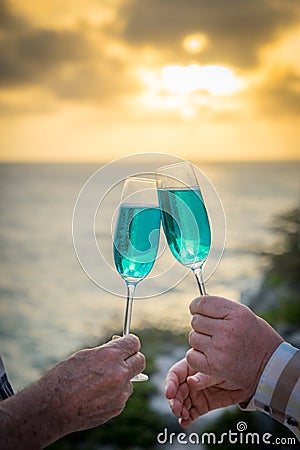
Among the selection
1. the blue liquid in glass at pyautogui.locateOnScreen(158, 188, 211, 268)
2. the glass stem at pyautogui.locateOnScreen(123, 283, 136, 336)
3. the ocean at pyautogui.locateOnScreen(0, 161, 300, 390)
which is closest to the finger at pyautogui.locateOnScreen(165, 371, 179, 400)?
the glass stem at pyautogui.locateOnScreen(123, 283, 136, 336)

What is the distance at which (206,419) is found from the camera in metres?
3.60

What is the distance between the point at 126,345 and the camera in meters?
1.10

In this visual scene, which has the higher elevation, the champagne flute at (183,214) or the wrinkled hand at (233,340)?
the champagne flute at (183,214)

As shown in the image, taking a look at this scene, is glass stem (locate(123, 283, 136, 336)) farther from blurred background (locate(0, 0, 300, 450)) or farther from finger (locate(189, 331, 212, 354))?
A: blurred background (locate(0, 0, 300, 450))

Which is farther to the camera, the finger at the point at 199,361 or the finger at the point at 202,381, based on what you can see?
the finger at the point at 202,381

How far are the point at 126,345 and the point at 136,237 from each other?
17 cm

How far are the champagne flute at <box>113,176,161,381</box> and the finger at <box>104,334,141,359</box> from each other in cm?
12

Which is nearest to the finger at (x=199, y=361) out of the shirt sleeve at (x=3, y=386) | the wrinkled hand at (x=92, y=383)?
the wrinkled hand at (x=92, y=383)

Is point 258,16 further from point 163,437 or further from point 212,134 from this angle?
point 163,437

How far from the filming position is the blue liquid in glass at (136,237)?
3.76 feet

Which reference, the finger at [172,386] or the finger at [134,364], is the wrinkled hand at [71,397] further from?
the finger at [172,386]

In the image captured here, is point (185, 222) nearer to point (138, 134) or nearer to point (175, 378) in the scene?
point (175, 378)

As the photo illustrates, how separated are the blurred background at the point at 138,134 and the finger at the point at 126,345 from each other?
9.55 ft

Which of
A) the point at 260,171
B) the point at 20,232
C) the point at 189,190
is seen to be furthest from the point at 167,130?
the point at 189,190
